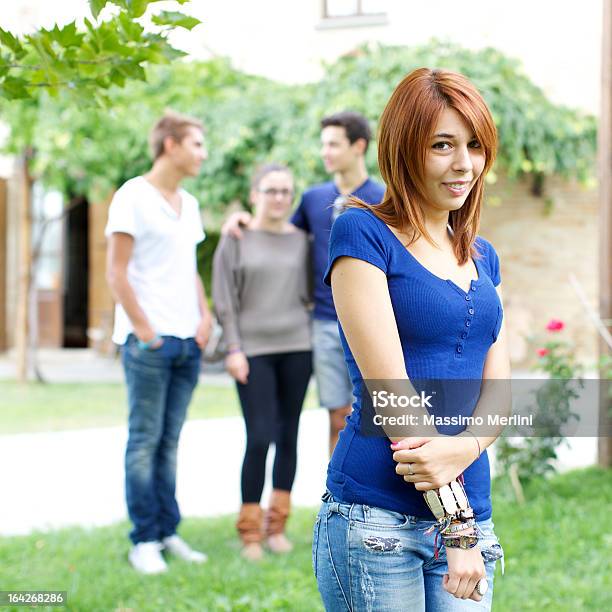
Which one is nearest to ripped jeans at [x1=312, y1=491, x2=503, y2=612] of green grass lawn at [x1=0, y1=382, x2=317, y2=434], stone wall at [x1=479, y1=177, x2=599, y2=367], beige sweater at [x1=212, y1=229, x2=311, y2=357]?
beige sweater at [x1=212, y1=229, x2=311, y2=357]

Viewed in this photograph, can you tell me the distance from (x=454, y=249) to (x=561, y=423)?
374 cm

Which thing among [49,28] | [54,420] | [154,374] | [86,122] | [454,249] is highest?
[86,122]

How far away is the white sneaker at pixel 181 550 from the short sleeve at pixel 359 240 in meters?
2.90

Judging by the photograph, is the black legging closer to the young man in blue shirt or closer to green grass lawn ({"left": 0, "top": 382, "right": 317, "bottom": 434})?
the young man in blue shirt

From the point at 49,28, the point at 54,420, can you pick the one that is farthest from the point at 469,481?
the point at 54,420

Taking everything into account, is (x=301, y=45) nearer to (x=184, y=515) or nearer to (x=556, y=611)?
(x=184, y=515)

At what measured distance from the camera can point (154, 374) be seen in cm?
417

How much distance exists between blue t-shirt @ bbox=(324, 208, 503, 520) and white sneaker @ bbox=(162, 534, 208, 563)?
2686 mm

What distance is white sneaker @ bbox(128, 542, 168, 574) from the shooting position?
4211 mm

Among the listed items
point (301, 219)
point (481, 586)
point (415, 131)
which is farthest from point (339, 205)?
point (301, 219)

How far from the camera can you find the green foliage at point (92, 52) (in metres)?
2.52

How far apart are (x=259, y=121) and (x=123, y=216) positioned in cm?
838

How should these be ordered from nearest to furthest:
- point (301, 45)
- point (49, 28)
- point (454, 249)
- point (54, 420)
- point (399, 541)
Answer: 1. point (399, 541)
2. point (454, 249)
3. point (49, 28)
4. point (54, 420)
5. point (301, 45)

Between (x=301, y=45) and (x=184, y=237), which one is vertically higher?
(x=301, y=45)
